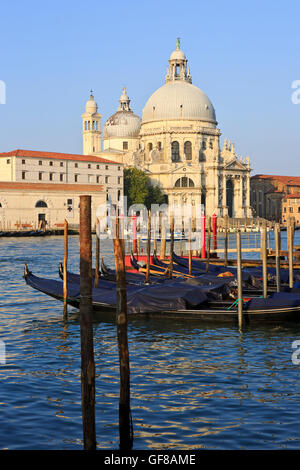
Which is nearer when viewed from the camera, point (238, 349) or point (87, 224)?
point (87, 224)

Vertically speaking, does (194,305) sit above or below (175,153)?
below

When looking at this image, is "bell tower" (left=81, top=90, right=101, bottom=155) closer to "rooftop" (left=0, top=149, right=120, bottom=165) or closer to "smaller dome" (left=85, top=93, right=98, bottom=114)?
"smaller dome" (left=85, top=93, right=98, bottom=114)

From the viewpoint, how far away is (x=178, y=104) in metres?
80.8

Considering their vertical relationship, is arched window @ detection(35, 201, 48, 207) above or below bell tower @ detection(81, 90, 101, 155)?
below

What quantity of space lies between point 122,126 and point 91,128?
429 centimetres

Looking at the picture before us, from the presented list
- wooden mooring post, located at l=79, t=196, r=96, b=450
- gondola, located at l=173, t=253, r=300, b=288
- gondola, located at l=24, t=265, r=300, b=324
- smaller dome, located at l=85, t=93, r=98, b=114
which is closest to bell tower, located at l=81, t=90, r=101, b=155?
smaller dome, located at l=85, t=93, r=98, b=114

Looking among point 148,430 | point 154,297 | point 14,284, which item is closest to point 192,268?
point 14,284

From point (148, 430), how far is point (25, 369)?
3.40 m

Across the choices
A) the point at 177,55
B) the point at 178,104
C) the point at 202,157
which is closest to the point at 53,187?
the point at 178,104

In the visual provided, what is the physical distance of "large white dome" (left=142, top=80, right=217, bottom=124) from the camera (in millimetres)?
80750

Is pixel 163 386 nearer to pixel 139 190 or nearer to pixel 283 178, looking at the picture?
pixel 139 190

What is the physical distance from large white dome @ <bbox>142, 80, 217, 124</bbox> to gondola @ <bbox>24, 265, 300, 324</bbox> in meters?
67.0
